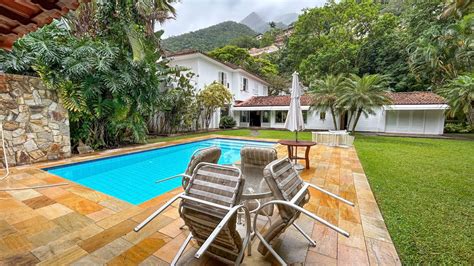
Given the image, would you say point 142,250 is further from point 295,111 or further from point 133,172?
point 295,111

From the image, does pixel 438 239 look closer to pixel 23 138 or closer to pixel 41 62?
pixel 23 138

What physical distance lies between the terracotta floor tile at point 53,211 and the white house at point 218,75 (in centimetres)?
1461

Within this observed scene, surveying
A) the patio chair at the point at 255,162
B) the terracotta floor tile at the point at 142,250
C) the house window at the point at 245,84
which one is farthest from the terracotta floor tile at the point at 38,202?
the house window at the point at 245,84

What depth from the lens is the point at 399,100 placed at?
60.7 ft

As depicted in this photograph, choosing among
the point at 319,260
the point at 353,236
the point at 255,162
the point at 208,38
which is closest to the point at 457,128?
the point at 353,236

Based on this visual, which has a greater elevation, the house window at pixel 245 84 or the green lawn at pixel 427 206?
the house window at pixel 245 84

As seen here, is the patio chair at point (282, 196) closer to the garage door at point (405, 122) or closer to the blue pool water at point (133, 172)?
the blue pool water at point (133, 172)

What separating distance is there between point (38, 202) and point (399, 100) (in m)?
23.8

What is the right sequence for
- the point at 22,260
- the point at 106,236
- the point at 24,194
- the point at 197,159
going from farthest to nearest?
the point at 24,194 < the point at 106,236 < the point at 197,159 < the point at 22,260

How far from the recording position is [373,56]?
85.8 feet

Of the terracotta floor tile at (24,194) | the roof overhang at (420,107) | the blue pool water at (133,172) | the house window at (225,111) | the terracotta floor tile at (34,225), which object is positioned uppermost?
the roof overhang at (420,107)

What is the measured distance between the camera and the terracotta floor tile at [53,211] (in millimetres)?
3574

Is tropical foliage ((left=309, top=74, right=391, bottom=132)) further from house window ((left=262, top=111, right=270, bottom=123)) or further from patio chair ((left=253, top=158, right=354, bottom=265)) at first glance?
patio chair ((left=253, top=158, right=354, bottom=265))

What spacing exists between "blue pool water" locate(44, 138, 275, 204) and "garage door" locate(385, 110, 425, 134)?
17.3 m
